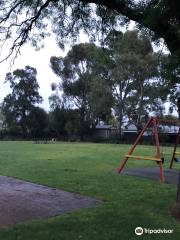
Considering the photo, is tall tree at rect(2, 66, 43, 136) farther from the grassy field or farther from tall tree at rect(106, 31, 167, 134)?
the grassy field

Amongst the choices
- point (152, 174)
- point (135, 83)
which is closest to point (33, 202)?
point (152, 174)

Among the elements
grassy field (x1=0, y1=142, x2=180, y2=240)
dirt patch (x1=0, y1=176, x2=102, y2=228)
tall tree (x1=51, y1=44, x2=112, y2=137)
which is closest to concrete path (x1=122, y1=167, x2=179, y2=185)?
grassy field (x1=0, y1=142, x2=180, y2=240)

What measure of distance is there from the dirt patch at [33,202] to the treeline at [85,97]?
1284 inches

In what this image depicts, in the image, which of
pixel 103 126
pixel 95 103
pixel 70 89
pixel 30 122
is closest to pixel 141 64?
pixel 95 103

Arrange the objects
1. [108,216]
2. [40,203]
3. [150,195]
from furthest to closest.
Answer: [150,195] < [40,203] < [108,216]

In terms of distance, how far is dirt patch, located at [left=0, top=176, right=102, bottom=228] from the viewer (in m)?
7.74

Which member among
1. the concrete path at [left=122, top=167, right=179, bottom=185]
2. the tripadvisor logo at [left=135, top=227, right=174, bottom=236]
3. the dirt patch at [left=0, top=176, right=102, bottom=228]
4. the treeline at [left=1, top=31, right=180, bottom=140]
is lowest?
the tripadvisor logo at [left=135, top=227, right=174, bottom=236]

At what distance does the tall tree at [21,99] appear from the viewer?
77.3m

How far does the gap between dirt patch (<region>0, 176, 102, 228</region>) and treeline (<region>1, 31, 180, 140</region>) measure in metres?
32.6

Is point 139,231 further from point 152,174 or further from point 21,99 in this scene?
point 21,99

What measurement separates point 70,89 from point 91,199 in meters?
57.4

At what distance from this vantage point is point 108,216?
741 cm

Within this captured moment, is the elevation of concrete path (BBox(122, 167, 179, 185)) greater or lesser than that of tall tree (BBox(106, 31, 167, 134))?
lesser

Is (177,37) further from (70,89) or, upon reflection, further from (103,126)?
(103,126)
